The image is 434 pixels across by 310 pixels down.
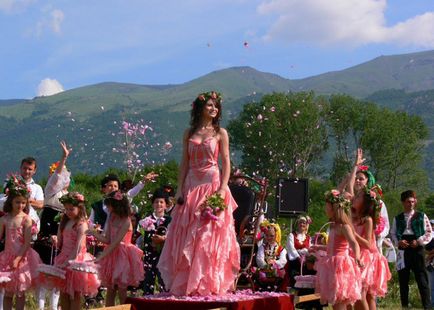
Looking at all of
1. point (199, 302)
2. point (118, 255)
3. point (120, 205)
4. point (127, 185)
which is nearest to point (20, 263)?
point (118, 255)

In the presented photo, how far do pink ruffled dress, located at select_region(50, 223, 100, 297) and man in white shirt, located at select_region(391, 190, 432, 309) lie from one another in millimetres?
5630

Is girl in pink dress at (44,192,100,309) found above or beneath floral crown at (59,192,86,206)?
beneath

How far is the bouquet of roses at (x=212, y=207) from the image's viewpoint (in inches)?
342

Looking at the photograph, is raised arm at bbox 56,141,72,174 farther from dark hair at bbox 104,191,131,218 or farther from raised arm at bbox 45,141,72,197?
dark hair at bbox 104,191,131,218

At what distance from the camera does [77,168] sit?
595ft

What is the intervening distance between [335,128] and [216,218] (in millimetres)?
69010

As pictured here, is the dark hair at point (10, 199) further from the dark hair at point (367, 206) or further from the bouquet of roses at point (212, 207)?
the dark hair at point (367, 206)

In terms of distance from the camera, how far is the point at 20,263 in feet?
30.2

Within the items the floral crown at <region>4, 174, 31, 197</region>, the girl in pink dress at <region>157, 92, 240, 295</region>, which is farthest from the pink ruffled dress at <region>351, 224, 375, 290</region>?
the floral crown at <region>4, 174, 31, 197</region>

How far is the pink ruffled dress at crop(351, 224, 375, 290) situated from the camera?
9.41m

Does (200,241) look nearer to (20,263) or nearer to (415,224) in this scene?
(20,263)

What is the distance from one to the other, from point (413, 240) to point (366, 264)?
13.0 ft

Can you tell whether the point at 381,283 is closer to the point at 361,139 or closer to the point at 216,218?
the point at 216,218

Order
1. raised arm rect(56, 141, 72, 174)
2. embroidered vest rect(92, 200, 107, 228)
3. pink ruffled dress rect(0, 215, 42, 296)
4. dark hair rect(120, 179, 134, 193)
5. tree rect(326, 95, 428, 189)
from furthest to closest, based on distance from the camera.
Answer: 1. tree rect(326, 95, 428, 189)
2. dark hair rect(120, 179, 134, 193)
3. embroidered vest rect(92, 200, 107, 228)
4. raised arm rect(56, 141, 72, 174)
5. pink ruffled dress rect(0, 215, 42, 296)
